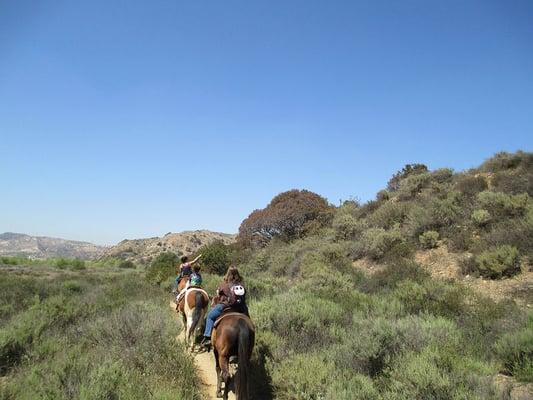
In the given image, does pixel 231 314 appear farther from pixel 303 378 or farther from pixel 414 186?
pixel 414 186

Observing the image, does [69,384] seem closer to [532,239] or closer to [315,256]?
[532,239]

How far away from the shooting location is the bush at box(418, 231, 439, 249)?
16797mm

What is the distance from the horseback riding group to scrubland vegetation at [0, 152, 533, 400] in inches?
25.2

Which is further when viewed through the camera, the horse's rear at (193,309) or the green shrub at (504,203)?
the green shrub at (504,203)

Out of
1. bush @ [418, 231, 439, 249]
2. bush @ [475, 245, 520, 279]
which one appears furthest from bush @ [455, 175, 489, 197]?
bush @ [475, 245, 520, 279]

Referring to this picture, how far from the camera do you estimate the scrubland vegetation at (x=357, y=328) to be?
227 inches

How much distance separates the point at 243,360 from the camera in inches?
263

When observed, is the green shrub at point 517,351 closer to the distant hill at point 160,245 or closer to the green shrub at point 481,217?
the green shrub at point 481,217

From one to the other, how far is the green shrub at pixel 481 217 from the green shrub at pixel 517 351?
34.4 ft

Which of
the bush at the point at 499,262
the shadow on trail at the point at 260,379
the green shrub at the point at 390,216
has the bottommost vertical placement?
the shadow on trail at the point at 260,379

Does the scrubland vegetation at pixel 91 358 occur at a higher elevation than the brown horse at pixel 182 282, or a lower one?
lower

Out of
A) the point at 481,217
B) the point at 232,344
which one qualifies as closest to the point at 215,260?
the point at 481,217

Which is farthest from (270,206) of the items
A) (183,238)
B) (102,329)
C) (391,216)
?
(183,238)

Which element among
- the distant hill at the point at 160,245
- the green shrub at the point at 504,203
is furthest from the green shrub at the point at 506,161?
the distant hill at the point at 160,245
